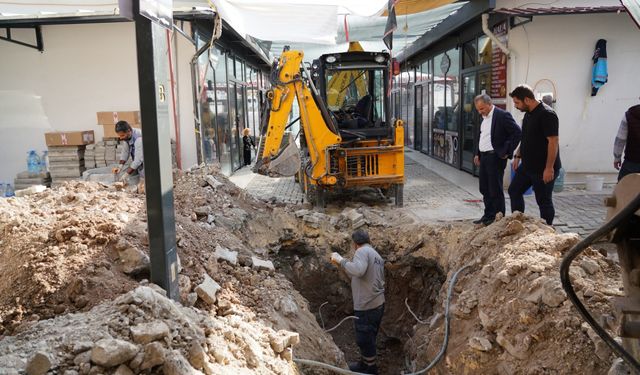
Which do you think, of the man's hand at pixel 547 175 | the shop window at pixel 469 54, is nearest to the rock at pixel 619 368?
the man's hand at pixel 547 175

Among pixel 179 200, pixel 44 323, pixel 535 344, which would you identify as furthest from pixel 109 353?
pixel 179 200

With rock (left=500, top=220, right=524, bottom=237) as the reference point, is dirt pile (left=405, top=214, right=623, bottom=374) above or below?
below

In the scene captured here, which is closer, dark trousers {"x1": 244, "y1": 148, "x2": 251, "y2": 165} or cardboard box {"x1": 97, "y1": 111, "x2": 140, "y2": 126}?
cardboard box {"x1": 97, "y1": 111, "x2": 140, "y2": 126}

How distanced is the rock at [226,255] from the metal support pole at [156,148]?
4.52 feet

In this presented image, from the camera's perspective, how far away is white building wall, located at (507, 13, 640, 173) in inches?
378

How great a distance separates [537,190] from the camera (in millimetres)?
5688

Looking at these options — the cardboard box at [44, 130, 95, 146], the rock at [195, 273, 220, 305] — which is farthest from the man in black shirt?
the cardboard box at [44, 130, 95, 146]

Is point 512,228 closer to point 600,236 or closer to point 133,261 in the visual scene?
point 600,236

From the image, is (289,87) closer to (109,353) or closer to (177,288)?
(177,288)

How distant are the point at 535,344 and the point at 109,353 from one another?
272 cm

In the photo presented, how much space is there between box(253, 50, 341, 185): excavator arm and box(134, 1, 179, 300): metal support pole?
4.84m

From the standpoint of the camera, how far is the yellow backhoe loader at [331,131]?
823 centimetres

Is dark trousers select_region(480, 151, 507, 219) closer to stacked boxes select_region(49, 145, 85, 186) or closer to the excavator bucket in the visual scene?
the excavator bucket

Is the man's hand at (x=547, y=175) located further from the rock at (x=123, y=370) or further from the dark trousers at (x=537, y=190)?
the rock at (x=123, y=370)
